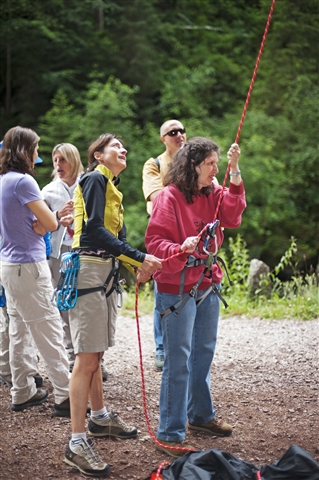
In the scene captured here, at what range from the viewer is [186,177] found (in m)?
3.09

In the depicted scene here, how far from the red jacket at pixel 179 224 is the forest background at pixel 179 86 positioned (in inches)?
368

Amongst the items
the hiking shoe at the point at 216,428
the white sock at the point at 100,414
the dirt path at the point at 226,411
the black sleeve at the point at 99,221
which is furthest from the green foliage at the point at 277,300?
the black sleeve at the point at 99,221

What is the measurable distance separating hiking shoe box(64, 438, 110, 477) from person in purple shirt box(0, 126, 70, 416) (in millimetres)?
754

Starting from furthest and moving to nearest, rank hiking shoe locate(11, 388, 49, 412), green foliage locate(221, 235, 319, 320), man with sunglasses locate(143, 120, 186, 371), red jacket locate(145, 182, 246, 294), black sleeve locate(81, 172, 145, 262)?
Result: 1. green foliage locate(221, 235, 319, 320)
2. man with sunglasses locate(143, 120, 186, 371)
3. hiking shoe locate(11, 388, 49, 412)
4. red jacket locate(145, 182, 246, 294)
5. black sleeve locate(81, 172, 145, 262)

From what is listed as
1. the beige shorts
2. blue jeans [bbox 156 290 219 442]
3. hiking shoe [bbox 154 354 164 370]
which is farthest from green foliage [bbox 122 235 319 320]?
the beige shorts

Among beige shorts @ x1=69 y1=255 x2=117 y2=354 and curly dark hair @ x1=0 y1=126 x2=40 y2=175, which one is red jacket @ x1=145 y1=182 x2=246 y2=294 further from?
curly dark hair @ x1=0 y1=126 x2=40 y2=175

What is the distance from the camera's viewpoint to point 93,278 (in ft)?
9.85

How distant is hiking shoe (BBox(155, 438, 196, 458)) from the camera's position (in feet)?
10.1

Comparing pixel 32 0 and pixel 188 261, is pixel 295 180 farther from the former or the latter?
pixel 188 261

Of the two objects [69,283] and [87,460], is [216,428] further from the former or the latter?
[69,283]

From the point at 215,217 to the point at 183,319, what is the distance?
0.55 meters

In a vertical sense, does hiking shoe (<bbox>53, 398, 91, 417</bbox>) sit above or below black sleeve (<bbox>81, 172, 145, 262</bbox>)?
below

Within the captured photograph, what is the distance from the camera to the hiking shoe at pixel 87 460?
290 centimetres

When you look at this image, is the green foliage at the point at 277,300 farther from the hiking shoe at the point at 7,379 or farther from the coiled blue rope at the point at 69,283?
the coiled blue rope at the point at 69,283
